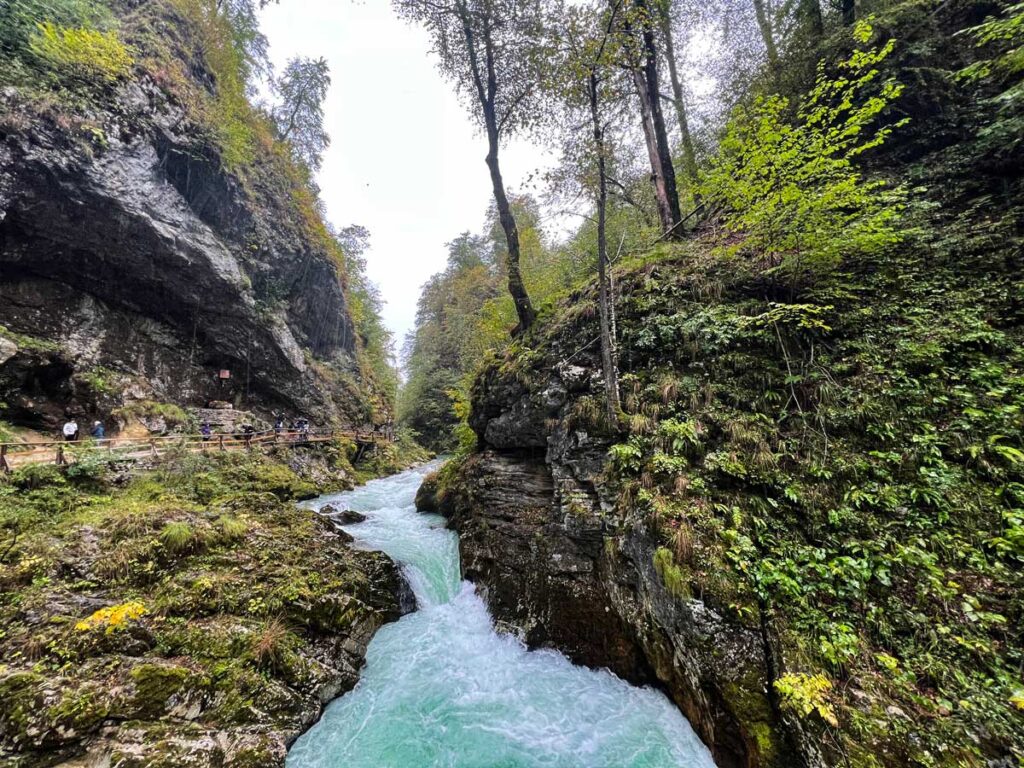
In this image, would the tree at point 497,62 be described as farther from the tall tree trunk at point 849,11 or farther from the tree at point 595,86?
the tall tree trunk at point 849,11

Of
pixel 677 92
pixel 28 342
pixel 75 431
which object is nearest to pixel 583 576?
pixel 75 431

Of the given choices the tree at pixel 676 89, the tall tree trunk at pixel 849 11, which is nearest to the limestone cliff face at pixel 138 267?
the tree at pixel 676 89

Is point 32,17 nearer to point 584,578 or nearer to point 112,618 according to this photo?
point 112,618

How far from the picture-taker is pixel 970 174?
6184mm

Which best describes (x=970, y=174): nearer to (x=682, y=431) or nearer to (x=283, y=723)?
(x=682, y=431)

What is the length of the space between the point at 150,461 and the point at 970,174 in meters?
18.9

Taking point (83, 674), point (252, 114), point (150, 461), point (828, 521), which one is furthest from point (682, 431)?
point (252, 114)

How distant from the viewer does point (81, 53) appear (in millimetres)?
12359

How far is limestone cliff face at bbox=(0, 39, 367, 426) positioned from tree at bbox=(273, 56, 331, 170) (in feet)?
25.6

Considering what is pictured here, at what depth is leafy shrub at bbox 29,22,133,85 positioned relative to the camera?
11.7 m

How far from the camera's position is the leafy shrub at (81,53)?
1174cm

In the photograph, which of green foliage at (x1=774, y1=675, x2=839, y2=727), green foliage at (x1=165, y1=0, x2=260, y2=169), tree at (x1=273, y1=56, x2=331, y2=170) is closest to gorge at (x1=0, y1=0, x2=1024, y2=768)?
green foliage at (x1=774, y1=675, x2=839, y2=727)

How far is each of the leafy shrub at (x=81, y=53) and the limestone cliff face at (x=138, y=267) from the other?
2.05 feet

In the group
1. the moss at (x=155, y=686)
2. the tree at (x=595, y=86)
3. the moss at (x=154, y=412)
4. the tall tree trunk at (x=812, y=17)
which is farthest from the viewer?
the moss at (x=154, y=412)
